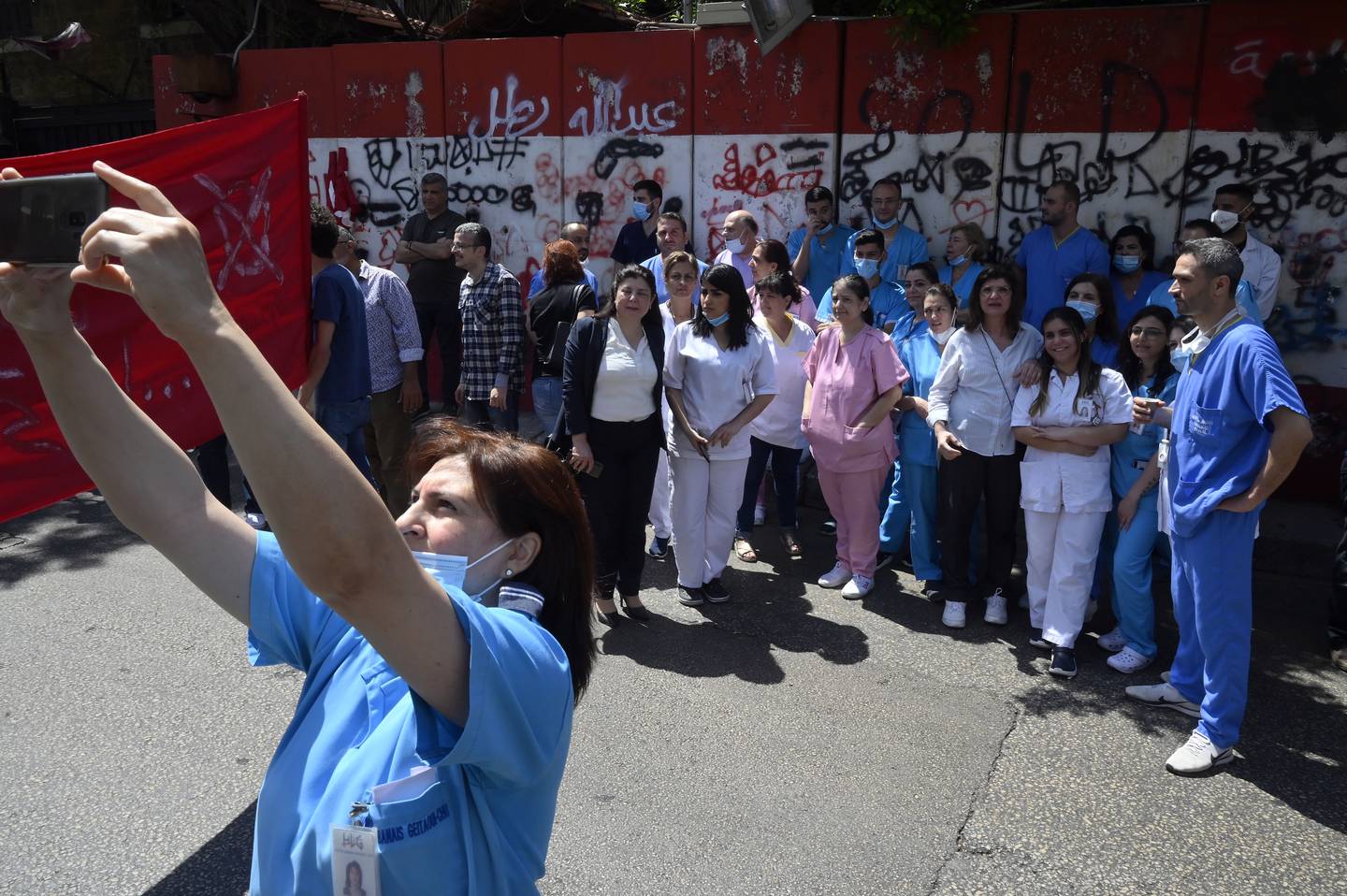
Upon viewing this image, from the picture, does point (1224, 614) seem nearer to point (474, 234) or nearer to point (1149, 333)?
point (1149, 333)

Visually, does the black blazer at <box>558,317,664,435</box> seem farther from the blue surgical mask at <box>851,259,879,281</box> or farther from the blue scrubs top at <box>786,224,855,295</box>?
the blue scrubs top at <box>786,224,855,295</box>

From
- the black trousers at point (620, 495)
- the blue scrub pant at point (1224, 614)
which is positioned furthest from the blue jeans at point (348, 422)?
the blue scrub pant at point (1224, 614)

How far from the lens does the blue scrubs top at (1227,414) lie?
13.1 feet

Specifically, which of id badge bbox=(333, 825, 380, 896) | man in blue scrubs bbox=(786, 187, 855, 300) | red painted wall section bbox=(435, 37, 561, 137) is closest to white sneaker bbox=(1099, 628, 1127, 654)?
man in blue scrubs bbox=(786, 187, 855, 300)

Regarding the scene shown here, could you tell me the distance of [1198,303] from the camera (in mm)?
4230

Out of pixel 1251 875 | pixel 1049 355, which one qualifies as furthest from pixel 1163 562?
pixel 1251 875

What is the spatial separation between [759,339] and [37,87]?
13368 mm

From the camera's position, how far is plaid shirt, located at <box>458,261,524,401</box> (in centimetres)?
689

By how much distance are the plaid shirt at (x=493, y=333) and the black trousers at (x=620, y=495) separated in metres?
1.57

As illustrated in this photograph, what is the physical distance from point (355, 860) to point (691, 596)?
440 centimetres

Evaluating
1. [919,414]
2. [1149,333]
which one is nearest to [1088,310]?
[1149,333]

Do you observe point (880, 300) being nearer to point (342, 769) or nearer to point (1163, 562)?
point (1163, 562)

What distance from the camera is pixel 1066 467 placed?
5.25 metres

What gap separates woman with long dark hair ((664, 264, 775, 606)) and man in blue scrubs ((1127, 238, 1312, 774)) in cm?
227
